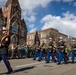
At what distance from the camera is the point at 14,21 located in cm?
5025

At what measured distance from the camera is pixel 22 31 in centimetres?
5384

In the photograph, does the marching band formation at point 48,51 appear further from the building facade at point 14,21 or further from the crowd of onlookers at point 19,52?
the building facade at point 14,21

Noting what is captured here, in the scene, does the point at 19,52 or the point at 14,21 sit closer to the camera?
the point at 19,52

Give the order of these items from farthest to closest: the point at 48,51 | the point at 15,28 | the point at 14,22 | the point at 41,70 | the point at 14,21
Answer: the point at 15,28 < the point at 14,21 < the point at 14,22 < the point at 48,51 < the point at 41,70

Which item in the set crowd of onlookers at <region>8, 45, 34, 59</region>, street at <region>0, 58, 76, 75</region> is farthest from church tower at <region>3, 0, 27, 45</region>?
street at <region>0, 58, 76, 75</region>

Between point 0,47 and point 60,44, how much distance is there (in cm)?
589

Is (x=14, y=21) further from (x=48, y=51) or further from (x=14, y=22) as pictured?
(x=48, y=51)

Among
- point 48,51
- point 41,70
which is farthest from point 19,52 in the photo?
point 41,70

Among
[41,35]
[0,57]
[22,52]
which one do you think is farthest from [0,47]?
[41,35]

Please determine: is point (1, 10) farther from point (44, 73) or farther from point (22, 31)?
point (44, 73)

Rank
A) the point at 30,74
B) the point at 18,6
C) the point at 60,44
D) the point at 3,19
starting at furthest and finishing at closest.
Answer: the point at 18,6, the point at 3,19, the point at 60,44, the point at 30,74

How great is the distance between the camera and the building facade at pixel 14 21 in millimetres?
48625

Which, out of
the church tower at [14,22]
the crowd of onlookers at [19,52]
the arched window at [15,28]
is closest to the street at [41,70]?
the crowd of onlookers at [19,52]

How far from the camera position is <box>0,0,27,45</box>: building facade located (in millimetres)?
48625
